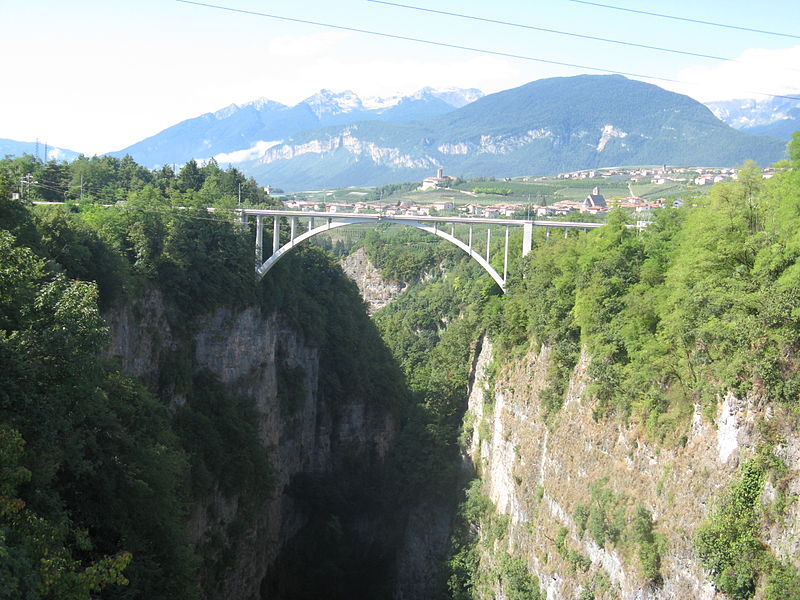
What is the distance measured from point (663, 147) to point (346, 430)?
141326mm

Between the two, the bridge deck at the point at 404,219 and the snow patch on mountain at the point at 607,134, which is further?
the snow patch on mountain at the point at 607,134

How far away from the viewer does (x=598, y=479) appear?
22.1 m

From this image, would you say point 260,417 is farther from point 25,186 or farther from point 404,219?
point 25,186

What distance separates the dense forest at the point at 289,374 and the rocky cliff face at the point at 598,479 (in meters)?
0.37

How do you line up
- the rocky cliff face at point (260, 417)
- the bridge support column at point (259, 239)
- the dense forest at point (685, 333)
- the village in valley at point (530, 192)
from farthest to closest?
the village in valley at point (530, 192)
the bridge support column at point (259, 239)
the rocky cliff face at point (260, 417)
the dense forest at point (685, 333)

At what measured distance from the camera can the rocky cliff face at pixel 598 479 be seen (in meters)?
16.2

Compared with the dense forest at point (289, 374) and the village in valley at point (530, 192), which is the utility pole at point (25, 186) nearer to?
the dense forest at point (289, 374)

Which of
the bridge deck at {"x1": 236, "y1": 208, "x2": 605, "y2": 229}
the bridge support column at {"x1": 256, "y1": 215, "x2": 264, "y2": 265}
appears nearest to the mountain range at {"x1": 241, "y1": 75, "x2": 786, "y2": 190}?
the bridge deck at {"x1": 236, "y1": 208, "x2": 605, "y2": 229}

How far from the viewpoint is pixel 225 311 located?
3122 cm

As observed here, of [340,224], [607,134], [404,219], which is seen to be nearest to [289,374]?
[340,224]

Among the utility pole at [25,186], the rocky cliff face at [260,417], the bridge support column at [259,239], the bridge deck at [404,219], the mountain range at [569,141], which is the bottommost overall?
the rocky cliff face at [260,417]

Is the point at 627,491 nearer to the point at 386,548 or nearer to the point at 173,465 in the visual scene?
the point at 173,465

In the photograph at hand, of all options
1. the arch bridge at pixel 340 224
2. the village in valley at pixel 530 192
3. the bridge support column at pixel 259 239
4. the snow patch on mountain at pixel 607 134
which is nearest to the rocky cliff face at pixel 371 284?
the village in valley at pixel 530 192

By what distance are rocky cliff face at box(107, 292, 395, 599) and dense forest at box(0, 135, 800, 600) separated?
0.70 m
